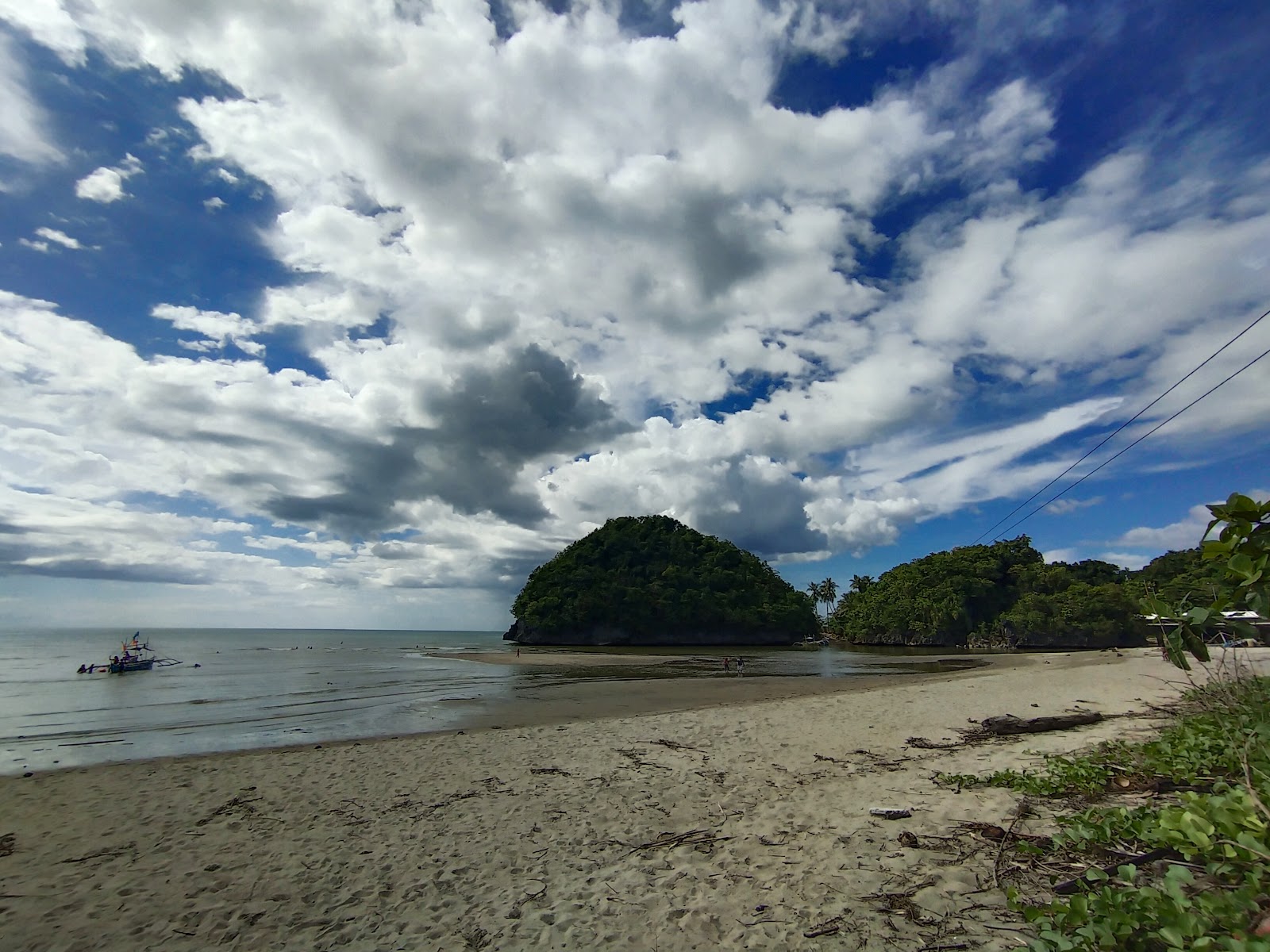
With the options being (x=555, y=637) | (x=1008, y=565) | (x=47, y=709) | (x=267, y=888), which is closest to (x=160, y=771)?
(x=267, y=888)

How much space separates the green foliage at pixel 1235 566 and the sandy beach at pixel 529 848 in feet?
8.63

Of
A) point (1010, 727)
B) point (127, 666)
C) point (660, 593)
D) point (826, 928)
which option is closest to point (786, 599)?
point (660, 593)

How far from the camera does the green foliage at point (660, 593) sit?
337 ft

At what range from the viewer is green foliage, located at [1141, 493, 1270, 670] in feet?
7.51

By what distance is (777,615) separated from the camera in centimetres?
10412

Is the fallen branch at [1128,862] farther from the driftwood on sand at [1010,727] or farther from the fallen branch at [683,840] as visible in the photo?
the driftwood on sand at [1010,727]

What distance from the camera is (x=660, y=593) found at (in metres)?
105

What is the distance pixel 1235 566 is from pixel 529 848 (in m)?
6.85

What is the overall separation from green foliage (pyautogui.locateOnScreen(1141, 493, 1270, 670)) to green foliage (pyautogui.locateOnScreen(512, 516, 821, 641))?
101 meters

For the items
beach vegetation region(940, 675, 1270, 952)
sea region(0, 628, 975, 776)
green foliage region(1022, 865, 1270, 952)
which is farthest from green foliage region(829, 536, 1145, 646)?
green foliage region(1022, 865, 1270, 952)

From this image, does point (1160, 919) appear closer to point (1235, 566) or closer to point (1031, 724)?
point (1235, 566)

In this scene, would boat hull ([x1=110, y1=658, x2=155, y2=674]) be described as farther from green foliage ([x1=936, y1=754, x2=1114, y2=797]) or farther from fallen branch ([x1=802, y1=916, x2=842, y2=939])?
fallen branch ([x1=802, y1=916, x2=842, y2=939])

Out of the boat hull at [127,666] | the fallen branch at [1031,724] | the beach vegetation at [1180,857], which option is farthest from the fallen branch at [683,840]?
the boat hull at [127,666]

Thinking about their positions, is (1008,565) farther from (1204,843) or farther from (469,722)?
(1204,843)
